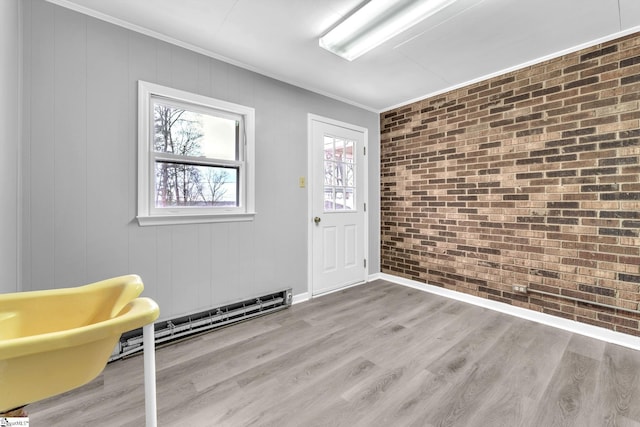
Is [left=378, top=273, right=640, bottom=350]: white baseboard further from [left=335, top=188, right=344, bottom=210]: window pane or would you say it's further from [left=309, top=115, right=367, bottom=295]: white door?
[left=335, top=188, right=344, bottom=210]: window pane

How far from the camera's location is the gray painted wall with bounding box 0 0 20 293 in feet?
4.60

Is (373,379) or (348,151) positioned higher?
(348,151)

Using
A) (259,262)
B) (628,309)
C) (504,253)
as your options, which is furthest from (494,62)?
(259,262)

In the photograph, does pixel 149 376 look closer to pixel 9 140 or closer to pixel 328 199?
pixel 9 140

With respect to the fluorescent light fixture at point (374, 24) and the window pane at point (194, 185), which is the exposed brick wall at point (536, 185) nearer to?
the fluorescent light fixture at point (374, 24)

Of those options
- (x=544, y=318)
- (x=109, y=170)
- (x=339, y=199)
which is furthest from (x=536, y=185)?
(x=109, y=170)

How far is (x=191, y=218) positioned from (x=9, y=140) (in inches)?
45.4

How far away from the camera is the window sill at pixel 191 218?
217cm

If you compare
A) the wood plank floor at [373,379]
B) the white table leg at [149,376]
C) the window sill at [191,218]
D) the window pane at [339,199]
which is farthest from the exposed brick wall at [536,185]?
the white table leg at [149,376]

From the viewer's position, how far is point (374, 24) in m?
2.00

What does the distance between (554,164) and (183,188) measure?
342 cm

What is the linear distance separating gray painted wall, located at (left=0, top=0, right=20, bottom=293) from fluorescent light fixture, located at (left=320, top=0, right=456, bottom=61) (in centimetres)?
193

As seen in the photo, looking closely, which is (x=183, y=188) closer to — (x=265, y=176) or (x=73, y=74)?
(x=265, y=176)

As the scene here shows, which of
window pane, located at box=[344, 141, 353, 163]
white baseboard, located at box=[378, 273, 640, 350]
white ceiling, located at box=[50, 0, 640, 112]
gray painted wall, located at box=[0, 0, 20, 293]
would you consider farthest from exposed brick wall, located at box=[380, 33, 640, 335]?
gray painted wall, located at box=[0, 0, 20, 293]
